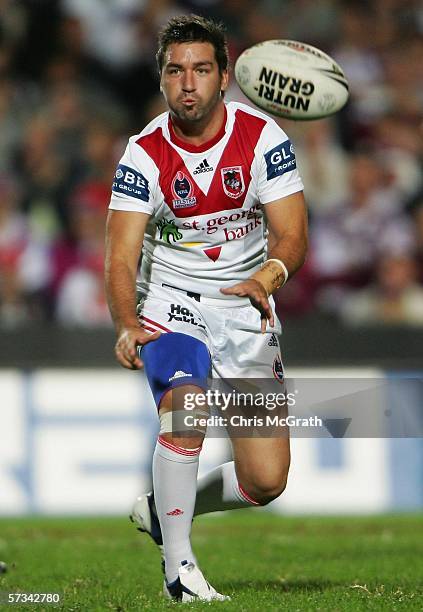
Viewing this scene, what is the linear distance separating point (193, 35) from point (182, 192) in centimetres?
75

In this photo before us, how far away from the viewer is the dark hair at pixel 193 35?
19.6 feet

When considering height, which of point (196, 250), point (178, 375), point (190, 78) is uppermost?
point (190, 78)

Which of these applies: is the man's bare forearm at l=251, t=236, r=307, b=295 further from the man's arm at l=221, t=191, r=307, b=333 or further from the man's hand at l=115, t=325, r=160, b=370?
the man's hand at l=115, t=325, r=160, b=370

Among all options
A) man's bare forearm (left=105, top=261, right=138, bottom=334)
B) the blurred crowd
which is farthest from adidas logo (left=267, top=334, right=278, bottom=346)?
the blurred crowd

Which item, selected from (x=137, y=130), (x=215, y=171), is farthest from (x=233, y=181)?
(x=137, y=130)

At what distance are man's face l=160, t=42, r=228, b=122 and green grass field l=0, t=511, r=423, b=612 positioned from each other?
7.60 feet

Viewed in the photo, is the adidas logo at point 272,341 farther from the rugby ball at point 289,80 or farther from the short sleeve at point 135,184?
the rugby ball at point 289,80

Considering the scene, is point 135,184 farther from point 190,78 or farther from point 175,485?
point 175,485

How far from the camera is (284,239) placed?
19.6 feet

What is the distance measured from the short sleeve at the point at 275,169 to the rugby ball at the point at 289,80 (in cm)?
59

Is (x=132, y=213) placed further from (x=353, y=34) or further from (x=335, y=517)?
(x=353, y=34)

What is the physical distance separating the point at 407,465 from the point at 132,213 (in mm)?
5405

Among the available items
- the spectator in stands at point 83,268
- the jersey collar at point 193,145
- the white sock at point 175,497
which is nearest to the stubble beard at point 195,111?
the jersey collar at point 193,145

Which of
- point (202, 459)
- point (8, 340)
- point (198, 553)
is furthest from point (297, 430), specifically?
point (8, 340)
